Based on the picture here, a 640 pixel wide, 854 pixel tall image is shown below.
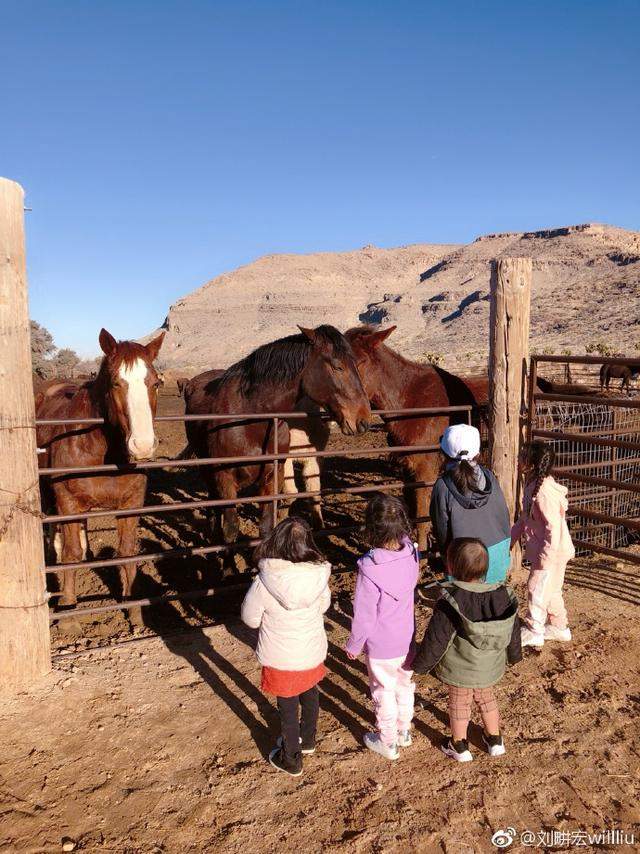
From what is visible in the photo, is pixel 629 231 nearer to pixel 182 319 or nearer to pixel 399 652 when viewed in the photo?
pixel 182 319

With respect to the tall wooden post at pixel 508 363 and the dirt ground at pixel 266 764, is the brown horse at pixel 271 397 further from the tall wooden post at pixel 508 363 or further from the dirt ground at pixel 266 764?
the dirt ground at pixel 266 764

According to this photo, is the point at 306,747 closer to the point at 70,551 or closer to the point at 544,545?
the point at 544,545

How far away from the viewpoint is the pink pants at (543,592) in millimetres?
3547

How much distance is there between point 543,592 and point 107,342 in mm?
3256

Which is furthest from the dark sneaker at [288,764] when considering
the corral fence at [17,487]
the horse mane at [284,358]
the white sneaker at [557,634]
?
the horse mane at [284,358]

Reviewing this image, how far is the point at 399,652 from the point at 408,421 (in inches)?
125

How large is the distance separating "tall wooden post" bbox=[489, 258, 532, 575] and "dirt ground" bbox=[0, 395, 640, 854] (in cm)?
137

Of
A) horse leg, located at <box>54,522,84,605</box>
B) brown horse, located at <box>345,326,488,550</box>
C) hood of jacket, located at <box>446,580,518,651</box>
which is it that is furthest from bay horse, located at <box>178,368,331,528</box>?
hood of jacket, located at <box>446,580,518,651</box>

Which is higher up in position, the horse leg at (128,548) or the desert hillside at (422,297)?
the desert hillside at (422,297)

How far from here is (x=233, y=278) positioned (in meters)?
127

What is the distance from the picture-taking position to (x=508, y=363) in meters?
4.57

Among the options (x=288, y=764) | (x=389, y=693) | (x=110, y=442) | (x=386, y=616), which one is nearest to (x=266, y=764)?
(x=288, y=764)

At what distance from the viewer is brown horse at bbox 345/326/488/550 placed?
552cm

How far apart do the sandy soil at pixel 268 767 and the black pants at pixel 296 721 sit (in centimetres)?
12
